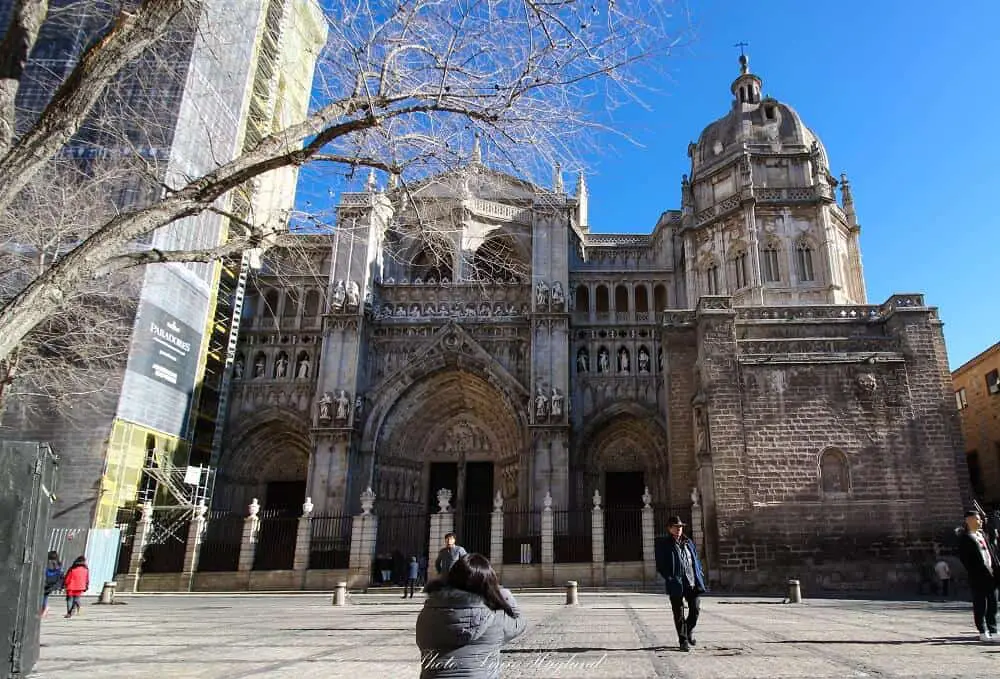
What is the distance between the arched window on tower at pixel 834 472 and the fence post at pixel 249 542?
51.7 ft

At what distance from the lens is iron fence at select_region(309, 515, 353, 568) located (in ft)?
69.5

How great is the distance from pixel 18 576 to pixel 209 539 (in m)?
20.3

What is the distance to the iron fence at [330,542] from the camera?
21188mm

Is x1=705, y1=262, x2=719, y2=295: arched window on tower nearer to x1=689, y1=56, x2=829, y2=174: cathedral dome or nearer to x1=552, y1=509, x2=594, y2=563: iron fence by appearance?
x1=689, y1=56, x2=829, y2=174: cathedral dome

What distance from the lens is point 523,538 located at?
21.4 metres

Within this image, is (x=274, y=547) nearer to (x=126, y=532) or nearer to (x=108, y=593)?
(x=126, y=532)

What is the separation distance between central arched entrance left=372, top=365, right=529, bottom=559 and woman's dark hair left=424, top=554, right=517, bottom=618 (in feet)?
69.5

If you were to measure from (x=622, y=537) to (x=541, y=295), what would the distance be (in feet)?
30.1

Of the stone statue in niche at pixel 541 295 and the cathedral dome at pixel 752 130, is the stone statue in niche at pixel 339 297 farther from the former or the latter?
the cathedral dome at pixel 752 130

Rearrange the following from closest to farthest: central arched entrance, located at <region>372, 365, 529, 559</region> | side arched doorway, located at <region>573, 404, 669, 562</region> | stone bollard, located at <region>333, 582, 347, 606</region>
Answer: stone bollard, located at <region>333, 582, 347, 606</region>
side arched doorway, located at <region>573, 404, 669, 562</region>
central arched entrance, located at <region>372, 365, 529, 559</region>

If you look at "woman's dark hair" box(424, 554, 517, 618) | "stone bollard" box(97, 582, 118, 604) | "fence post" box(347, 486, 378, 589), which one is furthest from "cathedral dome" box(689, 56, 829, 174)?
"woman's dark hair" box(424, 554, 517, 618)

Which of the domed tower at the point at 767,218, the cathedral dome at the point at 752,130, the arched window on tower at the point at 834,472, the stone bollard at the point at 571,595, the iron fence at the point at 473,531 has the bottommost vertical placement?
the stone bollard at the point at 571,595

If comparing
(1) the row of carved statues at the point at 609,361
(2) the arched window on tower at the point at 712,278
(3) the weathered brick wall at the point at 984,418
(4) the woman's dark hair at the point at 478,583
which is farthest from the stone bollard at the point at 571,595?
(3) the weathered brick wall at the point at 984,418

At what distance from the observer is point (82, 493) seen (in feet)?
65.5
